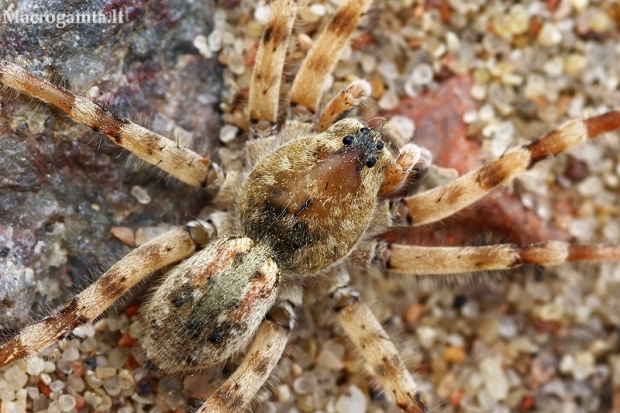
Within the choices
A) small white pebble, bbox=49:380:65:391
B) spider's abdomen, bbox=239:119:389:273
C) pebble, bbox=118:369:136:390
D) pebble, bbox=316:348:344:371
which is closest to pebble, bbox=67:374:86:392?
small white pebble, bbox=49:380:65:391

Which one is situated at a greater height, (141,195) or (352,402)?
(141,195)

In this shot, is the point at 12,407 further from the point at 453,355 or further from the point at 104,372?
the point at 453,355

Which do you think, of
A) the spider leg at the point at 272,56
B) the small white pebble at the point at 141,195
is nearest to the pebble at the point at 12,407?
the small white pebble at the point at 141,195

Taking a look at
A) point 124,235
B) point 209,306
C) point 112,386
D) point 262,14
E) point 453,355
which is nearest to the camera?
point 209,306

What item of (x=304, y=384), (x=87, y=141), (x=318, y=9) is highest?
(x=318, y=9)

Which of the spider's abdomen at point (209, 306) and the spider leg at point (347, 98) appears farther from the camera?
the spider leg at point (347, 98)

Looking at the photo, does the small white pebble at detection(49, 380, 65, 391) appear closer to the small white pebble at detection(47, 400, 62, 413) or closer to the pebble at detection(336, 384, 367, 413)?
the small white pebble at detection(47, 400, 62, 413)

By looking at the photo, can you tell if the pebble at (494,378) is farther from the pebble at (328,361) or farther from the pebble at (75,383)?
the pebble at (75,383)

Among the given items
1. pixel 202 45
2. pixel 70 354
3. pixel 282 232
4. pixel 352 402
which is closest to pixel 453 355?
pixel 352 402
